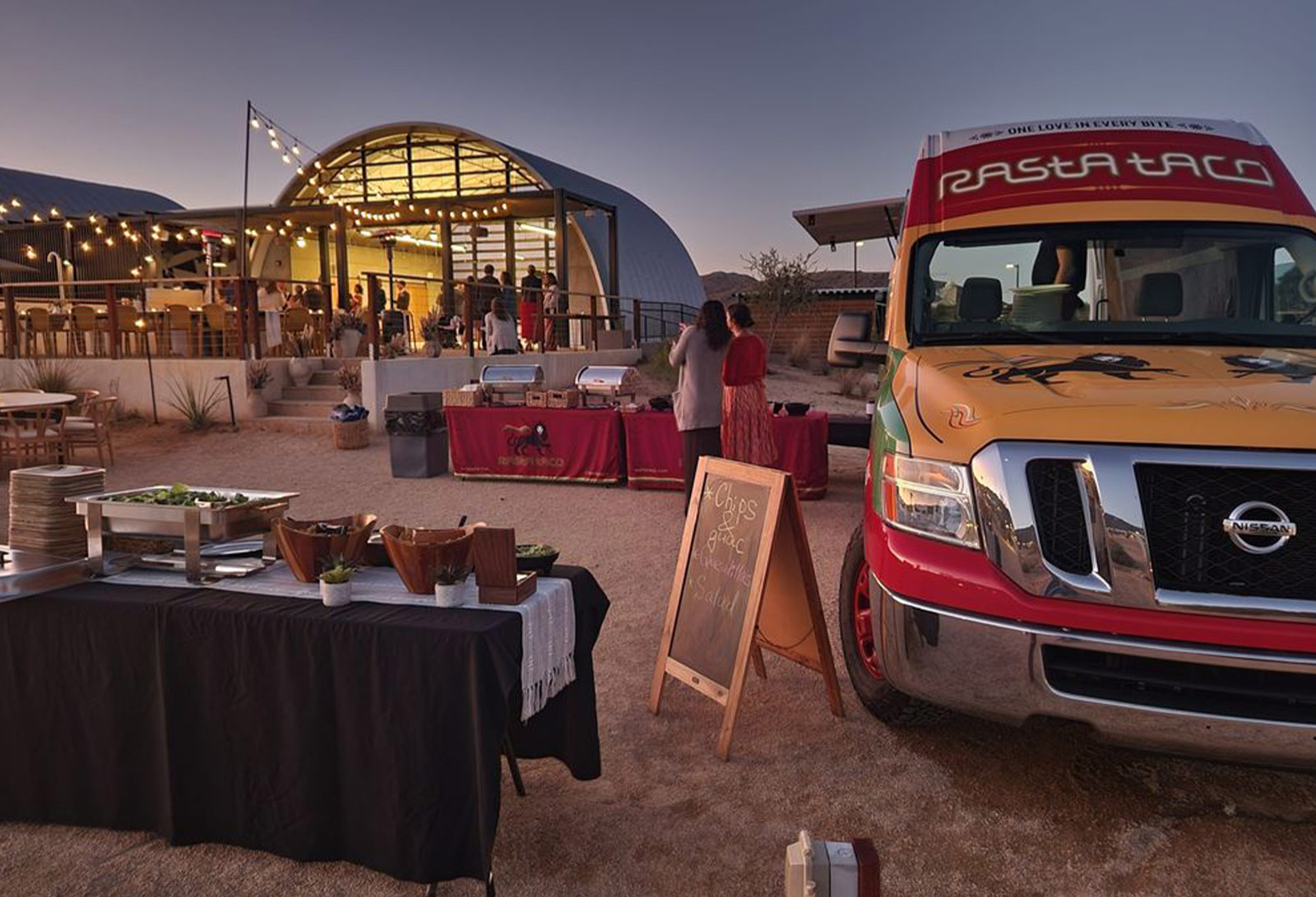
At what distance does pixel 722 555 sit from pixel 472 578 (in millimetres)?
1233

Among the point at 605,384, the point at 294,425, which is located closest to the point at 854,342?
the point at 605,384

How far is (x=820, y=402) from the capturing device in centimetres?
1839

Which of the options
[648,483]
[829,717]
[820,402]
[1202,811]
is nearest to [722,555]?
[829,717]

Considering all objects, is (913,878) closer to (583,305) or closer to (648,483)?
(648,483)

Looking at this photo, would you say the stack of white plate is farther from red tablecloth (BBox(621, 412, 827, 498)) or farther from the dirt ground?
red tablecloth (BBox(621, 412, 827, 498))

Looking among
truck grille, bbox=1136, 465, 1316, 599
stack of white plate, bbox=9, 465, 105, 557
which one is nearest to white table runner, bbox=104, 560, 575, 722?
stack of white plate, bbox=9, 465, 105, 557

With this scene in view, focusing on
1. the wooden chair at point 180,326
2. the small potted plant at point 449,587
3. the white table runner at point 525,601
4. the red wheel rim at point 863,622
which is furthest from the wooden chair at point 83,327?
the red wheel rim at point 863,622

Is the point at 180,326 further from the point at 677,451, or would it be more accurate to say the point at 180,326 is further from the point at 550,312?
the point at 677,451

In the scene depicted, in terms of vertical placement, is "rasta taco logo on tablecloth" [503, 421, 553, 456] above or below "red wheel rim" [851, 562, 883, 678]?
above

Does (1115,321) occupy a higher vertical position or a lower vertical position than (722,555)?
higher

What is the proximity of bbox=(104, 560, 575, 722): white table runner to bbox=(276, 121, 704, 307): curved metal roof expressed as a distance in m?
19.8

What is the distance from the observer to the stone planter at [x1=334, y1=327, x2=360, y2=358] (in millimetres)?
15438

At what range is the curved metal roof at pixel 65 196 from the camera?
26.8 m

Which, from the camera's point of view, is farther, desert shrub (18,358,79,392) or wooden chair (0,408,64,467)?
desert shrub (18,358,79,392)
